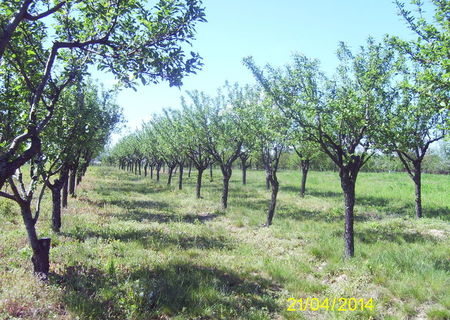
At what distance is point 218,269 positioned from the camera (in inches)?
399

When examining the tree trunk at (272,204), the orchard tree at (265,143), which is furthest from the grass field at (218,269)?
the orchard tree at (265,143)

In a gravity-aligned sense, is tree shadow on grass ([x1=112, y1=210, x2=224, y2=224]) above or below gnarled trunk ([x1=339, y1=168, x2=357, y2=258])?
below

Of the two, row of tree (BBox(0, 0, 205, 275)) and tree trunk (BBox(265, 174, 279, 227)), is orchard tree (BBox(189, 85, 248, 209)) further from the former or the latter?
row of tree (BBox(0, 0, 205, 275))

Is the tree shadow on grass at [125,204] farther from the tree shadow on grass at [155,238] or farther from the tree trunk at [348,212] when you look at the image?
the tree trunk at [348,212]

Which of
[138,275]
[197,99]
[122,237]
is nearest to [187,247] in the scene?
[122,237]

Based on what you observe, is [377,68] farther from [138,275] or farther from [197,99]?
[197,99]

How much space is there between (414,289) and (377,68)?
24.4ft

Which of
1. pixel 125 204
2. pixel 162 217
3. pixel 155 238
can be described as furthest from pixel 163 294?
pixel 125 204

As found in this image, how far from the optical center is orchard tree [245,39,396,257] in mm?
10750

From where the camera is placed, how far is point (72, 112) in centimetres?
1305

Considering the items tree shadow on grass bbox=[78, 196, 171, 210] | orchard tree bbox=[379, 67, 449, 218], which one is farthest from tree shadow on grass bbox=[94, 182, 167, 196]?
orchard tree bbox=[379, 67, 449, 218]

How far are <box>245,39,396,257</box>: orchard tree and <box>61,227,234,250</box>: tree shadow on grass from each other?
214 inches

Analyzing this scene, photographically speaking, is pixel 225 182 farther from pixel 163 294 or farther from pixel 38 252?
pixel 38 252

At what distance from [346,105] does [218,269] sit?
23.1 ft
